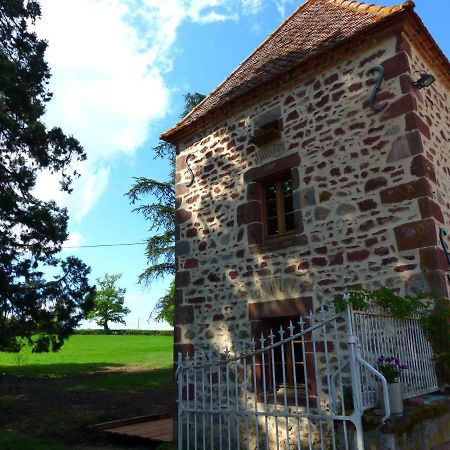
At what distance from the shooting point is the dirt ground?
8156 millimetres

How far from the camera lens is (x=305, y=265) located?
22.2 feet

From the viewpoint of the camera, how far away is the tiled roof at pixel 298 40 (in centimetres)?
735

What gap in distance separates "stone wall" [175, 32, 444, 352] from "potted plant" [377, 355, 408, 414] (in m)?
1.67

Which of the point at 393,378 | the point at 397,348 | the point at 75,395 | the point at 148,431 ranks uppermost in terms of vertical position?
the point at 397,348

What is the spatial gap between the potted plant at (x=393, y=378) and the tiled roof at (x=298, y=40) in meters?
4.93

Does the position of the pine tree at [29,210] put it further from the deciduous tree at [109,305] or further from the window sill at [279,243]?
the deciduous tree at [109,305]

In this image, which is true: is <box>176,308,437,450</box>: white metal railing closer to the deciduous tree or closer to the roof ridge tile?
the roof ridge tile

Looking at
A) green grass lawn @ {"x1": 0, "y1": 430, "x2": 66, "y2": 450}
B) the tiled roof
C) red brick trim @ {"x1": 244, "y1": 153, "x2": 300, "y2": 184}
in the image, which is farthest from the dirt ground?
the tiled roof

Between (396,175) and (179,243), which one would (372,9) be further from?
(179,243)

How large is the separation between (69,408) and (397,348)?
331 inches

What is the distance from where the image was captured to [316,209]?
6.84 metres

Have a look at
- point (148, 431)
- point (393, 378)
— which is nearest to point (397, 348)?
point (393, 378)

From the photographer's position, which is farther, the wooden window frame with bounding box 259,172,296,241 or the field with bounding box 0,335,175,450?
the field with bounding box 0,335,175,450

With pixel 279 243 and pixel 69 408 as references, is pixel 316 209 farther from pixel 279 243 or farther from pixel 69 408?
pixel 69 408
